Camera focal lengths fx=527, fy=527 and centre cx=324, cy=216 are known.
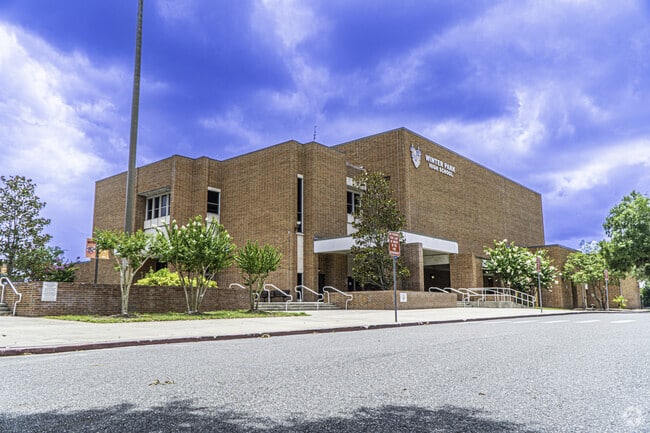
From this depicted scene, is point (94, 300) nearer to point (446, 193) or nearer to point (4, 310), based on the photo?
point (4, 310)

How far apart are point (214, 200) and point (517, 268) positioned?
2250cm

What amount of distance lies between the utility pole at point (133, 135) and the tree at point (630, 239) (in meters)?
39.5

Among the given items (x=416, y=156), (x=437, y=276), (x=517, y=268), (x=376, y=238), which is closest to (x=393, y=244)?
(x=376, y=238)

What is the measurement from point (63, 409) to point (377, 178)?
28.3 metres

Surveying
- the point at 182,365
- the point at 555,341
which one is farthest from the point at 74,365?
the point at 555,341

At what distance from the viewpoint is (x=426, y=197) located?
4000cm

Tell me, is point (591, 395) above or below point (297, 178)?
below

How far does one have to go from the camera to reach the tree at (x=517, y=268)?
3809 cm

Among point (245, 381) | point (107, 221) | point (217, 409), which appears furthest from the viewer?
point (107, 221)

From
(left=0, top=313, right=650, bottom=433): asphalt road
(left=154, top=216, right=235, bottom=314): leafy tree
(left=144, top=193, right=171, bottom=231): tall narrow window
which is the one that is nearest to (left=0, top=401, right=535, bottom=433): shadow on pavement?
(left=0, top=313, right=650, bottom=433): asphalt road

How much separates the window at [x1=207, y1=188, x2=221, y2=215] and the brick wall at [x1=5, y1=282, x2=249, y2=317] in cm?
1654

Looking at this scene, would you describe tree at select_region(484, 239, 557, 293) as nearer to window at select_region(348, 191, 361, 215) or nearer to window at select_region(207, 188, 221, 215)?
window at select_region(348, 191, 361, 215)

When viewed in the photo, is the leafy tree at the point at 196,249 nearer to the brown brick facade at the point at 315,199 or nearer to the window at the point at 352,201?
the brown brick facade at the point at 315,199

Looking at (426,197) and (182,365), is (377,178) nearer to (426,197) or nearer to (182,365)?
(426,197)
